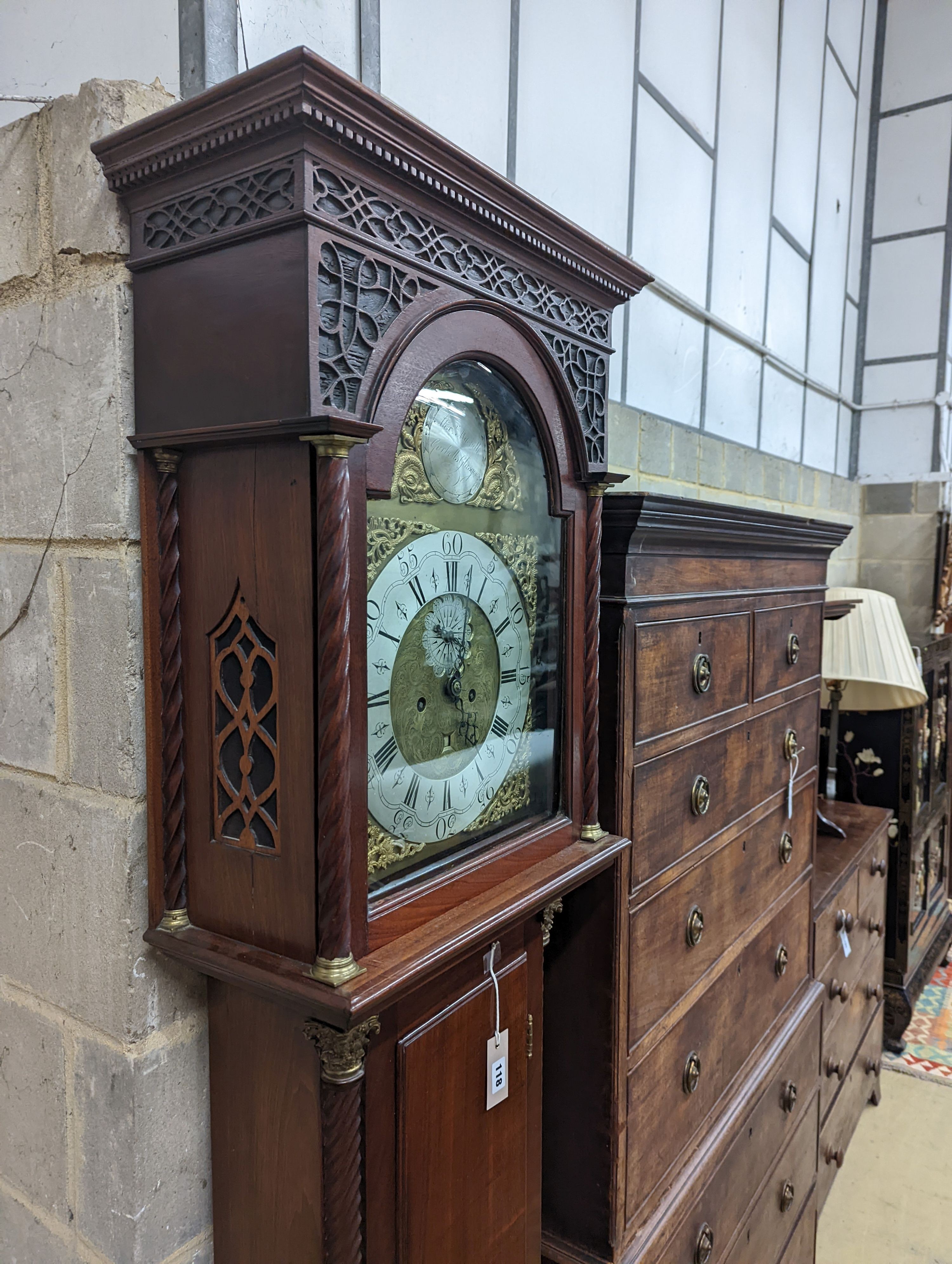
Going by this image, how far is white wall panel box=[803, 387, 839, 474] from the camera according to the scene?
11.3 ft

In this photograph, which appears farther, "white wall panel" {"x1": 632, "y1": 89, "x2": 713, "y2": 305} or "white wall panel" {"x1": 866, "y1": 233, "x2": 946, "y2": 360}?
"white wall panel" {"x1": 866, "y1": 233, "x2": 946, "y2": 360}

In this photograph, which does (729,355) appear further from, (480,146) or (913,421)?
(913,421)

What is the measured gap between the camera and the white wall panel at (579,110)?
1.67 m

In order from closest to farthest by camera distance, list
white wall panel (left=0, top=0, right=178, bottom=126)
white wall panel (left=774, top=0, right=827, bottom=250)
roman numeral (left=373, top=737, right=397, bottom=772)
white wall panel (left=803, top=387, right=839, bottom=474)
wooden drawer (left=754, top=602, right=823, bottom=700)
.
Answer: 1. roman numeral (left=373, top=737, right=397, bottom=772)
2. white wall panel (left=0, top=0, right=178, bottom=126)
3. wooden drawer (left=754, top=602, right=823, bottom=700)
4. white wall panel (left=774, top=0, right=827, bottom=250)
5. white wall panel (left=803, top=387, right=839, bottom=474)

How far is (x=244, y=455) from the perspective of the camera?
77 cm

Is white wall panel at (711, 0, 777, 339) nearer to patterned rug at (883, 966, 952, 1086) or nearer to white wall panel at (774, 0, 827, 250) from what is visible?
white wall panel at (774, 0, 827, 250)

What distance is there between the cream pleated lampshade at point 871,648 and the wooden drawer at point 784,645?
72 cm

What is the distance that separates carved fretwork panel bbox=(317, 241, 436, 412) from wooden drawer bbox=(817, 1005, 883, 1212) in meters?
2.29

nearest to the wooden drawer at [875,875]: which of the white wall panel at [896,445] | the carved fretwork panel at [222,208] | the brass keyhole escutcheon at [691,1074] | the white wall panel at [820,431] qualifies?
the brass keyhole escutcheon at [691,1074]

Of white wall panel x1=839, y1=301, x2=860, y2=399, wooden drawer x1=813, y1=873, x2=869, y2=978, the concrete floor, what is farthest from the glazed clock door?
white wall panel x1=839, y1=301, x2=860, y2=399

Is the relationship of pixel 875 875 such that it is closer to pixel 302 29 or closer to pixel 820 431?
pixel 820 431

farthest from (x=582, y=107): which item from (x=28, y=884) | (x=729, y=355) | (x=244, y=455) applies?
(x=28, y=884)

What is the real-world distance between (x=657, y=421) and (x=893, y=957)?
2299 mm

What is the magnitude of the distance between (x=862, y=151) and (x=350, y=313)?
13.3ft
